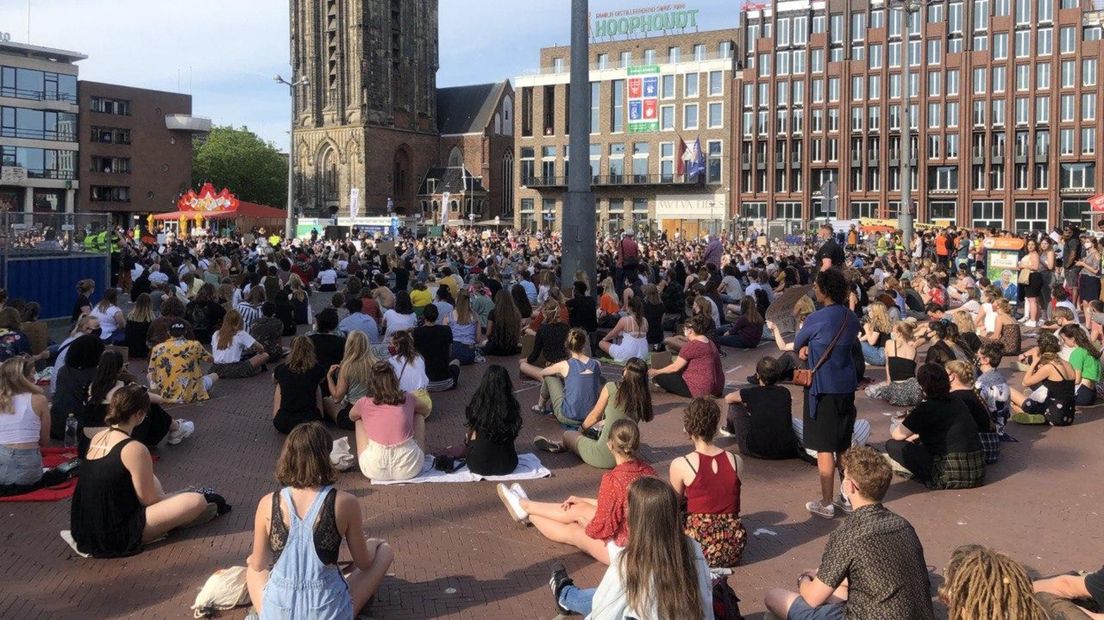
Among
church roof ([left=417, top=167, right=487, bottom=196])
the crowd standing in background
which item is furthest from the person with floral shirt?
church roof ([left=417, top=167, right=487, bottom=196])

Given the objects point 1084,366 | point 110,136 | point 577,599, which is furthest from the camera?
point 110,136

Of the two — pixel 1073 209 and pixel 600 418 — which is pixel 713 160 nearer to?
pixel 1073 209

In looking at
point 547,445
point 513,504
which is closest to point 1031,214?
point 547,445

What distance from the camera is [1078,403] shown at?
1164 centimetres

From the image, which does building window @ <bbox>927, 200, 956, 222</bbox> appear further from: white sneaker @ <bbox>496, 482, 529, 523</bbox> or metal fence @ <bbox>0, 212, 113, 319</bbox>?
white sneaker @ <bbox>496, 482, 529, 523</bbox>

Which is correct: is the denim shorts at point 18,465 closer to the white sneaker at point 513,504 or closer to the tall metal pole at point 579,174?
the white sneaker at point 513,504

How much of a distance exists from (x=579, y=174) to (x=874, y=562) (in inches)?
618

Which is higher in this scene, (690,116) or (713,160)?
(690,116)

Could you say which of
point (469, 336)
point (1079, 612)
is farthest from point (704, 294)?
point (1079, 612)

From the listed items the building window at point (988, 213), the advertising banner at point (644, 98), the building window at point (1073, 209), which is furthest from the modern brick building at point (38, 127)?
the building window at point (1073, 209)

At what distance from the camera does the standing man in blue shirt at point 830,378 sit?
7449mm

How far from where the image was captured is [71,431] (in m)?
9.56

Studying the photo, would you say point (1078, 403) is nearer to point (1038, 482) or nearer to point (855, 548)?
point (1038, 482)

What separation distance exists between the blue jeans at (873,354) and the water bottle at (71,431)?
1078 centimetres
